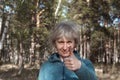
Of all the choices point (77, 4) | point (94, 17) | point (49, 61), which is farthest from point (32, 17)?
point (49, 61)

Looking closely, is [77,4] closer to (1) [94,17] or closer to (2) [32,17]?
(1) [94,17]

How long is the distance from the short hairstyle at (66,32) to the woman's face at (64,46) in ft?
0.10

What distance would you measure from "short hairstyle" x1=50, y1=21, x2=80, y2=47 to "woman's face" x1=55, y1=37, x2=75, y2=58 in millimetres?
30

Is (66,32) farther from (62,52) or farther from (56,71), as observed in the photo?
(56,71)

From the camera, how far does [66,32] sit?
2371 millimetres

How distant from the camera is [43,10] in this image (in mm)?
27391

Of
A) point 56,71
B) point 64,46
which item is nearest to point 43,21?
point 56,71

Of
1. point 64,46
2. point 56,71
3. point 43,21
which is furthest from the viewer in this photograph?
point 43,21

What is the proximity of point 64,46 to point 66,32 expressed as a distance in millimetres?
106

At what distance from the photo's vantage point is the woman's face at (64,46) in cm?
229

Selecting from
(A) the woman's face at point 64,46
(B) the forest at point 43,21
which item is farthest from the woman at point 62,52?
(B) the forest at point 43,21

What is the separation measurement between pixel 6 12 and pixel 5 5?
89 centimetres

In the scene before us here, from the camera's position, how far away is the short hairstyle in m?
2.38

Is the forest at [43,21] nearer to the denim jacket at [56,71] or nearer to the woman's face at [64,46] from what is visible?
the denim jacket at [56,71]
